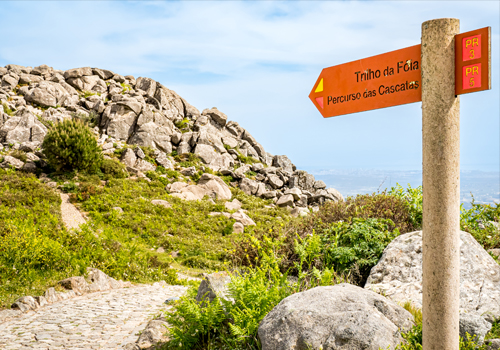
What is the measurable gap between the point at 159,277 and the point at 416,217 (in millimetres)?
6988

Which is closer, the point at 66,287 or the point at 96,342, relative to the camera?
the point at 96,342

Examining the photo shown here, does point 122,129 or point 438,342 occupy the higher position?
point 122,129

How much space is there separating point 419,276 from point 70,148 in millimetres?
19367

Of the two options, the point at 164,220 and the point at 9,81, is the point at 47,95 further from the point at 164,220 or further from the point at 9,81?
the point at 164,220

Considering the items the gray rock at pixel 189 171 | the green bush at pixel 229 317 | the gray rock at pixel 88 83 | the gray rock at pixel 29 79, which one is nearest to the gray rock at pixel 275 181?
the gray rock at pixel 189 171

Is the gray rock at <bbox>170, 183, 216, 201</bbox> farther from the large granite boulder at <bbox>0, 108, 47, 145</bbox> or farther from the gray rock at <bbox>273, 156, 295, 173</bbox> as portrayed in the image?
the gray rock at <bbox>273, 156, 295, 173</bbox>

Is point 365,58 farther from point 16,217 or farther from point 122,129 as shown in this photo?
point 122,129

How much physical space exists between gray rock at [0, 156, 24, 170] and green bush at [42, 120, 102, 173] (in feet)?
4.72

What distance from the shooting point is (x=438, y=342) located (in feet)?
9.46

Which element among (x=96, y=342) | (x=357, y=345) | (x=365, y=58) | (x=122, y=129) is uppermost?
(x=122, y=129)

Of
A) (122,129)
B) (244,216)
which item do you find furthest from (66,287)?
(122,129)

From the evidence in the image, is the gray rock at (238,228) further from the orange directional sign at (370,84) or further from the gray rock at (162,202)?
the orange directional sign at (370,84)

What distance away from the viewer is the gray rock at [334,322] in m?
3.55

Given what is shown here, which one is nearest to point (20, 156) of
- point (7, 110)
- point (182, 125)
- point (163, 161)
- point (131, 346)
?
point (163, 161)
